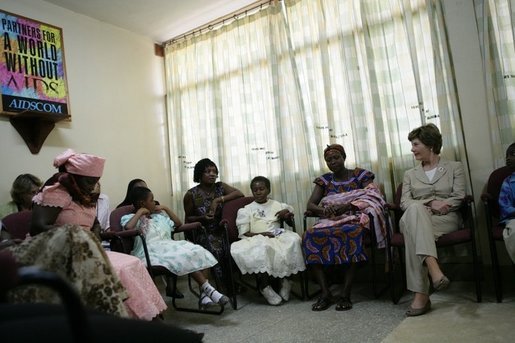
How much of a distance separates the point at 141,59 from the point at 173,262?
9.96 feet

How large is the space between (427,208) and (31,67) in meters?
3.66

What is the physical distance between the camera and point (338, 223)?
9.58ft

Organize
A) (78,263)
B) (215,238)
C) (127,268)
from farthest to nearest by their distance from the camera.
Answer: (215,238) < (127,268) < (78,263)

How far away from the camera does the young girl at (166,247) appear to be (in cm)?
272

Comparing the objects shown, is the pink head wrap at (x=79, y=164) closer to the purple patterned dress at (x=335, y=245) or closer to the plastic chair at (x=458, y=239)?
the purple patterned dress at (x=335, y=245)

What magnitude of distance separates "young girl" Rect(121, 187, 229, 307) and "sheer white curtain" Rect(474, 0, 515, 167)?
228 centimetres

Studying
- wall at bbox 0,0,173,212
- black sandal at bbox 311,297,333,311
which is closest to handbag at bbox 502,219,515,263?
black sandal at bbox 311,297,333,311

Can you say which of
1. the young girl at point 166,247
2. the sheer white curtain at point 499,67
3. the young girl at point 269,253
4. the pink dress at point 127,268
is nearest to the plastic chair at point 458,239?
the sheer white curtain at point 499,67

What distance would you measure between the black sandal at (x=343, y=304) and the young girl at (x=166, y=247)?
30.1 inches

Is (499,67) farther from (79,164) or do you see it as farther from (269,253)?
(79,164)

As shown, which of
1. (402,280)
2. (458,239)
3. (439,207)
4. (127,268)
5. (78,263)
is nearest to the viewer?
(78,263)

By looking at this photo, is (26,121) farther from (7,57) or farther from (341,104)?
(341,104)

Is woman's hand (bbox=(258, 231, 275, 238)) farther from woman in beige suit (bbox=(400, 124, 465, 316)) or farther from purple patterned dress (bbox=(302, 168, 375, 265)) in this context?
woman in beige suit (bbox=(400, 124, 465, 316))

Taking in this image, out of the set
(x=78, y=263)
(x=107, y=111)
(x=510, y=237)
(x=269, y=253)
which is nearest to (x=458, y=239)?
(x=510, y=237)
